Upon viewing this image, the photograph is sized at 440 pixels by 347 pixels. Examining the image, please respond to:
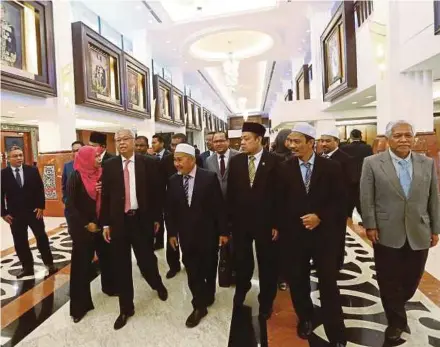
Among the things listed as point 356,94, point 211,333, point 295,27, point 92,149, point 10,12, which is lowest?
point 211,333

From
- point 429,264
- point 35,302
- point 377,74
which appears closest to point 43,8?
point 35,302

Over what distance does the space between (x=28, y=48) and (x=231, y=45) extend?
10.1 meters

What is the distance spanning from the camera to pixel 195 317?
105 inches

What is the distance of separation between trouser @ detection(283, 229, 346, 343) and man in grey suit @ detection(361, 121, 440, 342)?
36cm

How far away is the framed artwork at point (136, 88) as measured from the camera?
36.0 feet

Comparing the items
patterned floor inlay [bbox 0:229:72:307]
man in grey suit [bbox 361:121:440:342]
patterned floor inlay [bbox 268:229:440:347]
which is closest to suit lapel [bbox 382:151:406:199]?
man in grey suit [bbox 361:121:440:342]

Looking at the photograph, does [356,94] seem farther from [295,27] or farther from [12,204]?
[12,204]

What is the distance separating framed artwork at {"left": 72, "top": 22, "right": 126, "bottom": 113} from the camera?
8.16 m

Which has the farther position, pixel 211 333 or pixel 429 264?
pixel 429 264

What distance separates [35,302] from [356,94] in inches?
317

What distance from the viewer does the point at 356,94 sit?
838 cm

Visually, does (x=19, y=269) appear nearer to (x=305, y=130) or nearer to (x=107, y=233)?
(x=107, y=233)

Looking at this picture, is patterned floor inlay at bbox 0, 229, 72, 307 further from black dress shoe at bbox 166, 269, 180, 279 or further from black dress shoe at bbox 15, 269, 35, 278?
black dress shoe at bbox 166, 269, 180, 279

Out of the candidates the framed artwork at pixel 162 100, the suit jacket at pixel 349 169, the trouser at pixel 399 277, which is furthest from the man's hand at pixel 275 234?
the framed artwork at pixel 162 100
